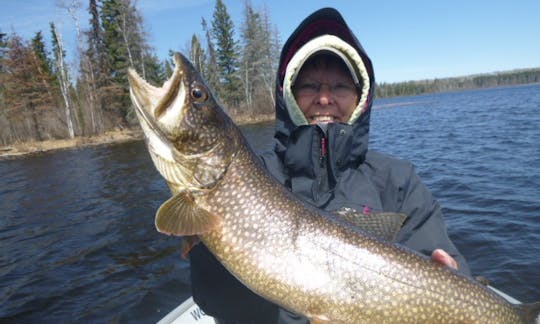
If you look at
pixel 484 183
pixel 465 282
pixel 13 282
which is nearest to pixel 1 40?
pixel 13 282

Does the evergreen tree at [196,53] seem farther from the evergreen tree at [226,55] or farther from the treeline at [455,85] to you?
the treeline at [455,85]

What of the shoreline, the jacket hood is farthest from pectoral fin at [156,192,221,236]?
the shoreline

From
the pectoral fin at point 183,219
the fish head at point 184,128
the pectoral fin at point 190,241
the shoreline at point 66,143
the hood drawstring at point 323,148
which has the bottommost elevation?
the shoreline at point 66,143

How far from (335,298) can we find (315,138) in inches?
57.7

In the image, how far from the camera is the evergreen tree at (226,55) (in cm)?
5869

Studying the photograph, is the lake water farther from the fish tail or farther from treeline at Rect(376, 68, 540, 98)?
treeline at Rect(376, 68, 540, 98)

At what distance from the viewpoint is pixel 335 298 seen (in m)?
2.32

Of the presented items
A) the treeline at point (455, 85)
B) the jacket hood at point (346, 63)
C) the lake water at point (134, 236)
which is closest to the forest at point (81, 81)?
the lake water at point (134, 236)

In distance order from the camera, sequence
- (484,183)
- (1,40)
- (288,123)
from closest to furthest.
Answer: (288,123) < (484,183) < (1,40)

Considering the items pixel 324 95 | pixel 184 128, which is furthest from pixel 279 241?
pixel 324 95

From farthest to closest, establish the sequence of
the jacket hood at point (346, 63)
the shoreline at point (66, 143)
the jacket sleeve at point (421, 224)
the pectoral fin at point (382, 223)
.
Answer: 1. the shoreline at point (66, 143)
2. the jacket hood at point (346, 63)
3. the jacket sleeve at point (421, 224)
4. the pectoral fin at point (382, 223)

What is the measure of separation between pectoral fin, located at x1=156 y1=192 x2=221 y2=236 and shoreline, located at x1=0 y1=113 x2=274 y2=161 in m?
30.4

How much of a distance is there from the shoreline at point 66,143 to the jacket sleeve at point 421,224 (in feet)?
99.4

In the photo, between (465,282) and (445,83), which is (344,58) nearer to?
(465,282)
